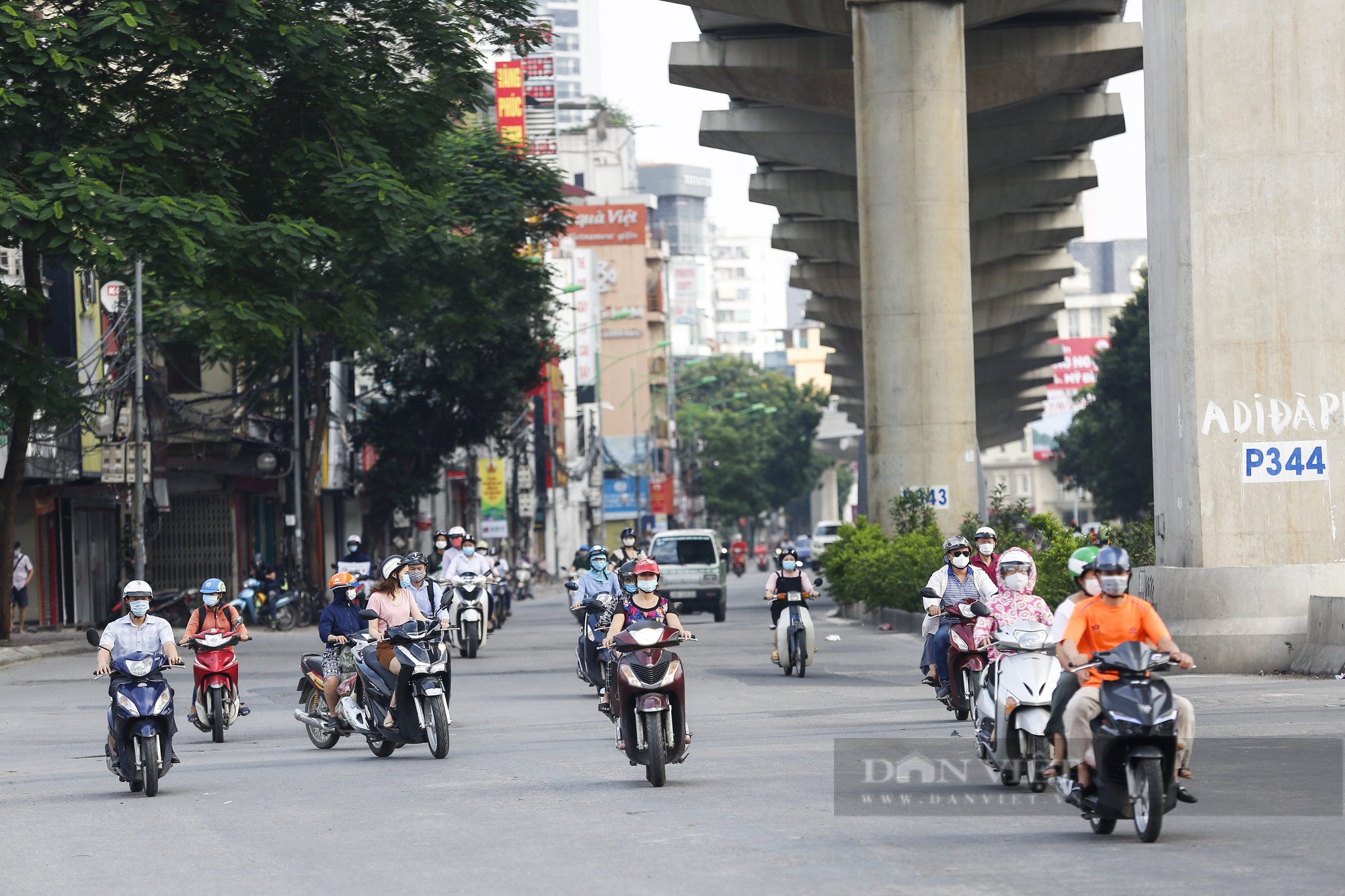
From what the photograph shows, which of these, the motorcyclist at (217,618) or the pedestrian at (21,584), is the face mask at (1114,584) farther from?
the pedestrian at (21,584)

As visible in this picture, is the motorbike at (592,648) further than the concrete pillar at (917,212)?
No

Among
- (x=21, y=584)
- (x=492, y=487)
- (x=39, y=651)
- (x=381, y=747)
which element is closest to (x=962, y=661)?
(x=381, y=747)

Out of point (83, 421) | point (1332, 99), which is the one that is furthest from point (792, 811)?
point (83, 421)

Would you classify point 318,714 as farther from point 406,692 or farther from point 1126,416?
point 1126,416

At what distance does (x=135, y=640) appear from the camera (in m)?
12.5

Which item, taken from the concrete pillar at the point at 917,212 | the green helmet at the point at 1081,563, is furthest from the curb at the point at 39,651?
the green helmet at the point at 1081,563

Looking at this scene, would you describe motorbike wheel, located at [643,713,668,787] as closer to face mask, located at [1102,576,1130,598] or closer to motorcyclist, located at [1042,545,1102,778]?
motorcyclist, located at [1042,545,1102,778]

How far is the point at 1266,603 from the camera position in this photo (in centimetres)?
1845

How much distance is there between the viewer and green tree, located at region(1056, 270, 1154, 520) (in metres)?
66.7

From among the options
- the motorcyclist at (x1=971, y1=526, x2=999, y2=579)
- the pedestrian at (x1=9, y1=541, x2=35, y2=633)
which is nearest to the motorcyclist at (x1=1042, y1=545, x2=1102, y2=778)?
the motorcyclist at (x1=971, y1=526, x2=999, y2=579)

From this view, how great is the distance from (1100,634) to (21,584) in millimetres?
29105

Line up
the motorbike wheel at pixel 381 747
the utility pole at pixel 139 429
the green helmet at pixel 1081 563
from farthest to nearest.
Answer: the utility pole at pixel 139 429 < the motorbike wheel at pixel 381 747 < the green helmet at pixel 1081 563

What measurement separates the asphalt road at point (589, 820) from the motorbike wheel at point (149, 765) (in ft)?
0.39

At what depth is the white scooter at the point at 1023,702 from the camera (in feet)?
34.0
